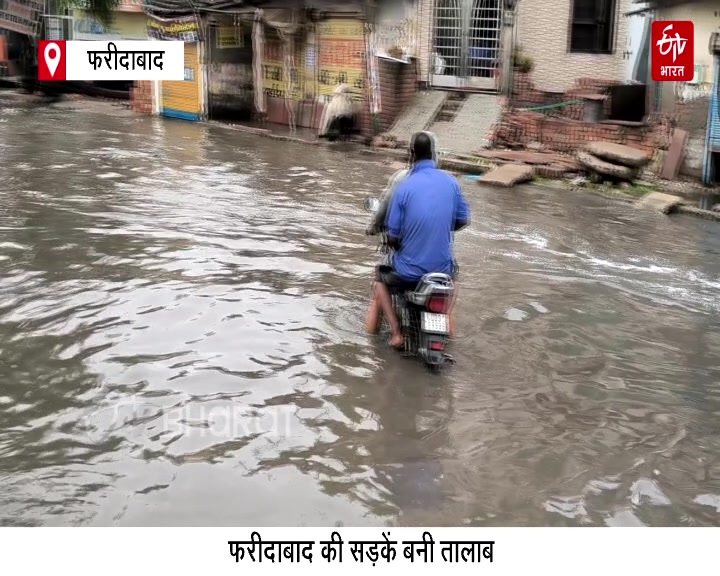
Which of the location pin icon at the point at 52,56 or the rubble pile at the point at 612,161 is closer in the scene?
the rubble pile at the point at 612,161

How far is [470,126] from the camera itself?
17688mm

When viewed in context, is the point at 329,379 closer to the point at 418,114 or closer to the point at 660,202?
the point at 660,202

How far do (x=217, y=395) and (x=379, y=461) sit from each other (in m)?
1.28

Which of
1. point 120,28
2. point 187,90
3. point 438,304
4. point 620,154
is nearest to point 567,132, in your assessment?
point 620,154

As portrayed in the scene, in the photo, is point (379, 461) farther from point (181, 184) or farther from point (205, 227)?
point (181, 184)

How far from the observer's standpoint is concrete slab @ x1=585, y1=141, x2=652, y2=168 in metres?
13.8

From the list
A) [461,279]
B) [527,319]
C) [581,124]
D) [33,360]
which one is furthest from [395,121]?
[33,360]

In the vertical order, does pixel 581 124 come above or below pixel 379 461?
above

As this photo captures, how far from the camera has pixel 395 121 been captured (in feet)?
62.2

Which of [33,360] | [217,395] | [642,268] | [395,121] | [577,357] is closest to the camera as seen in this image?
[217,395]

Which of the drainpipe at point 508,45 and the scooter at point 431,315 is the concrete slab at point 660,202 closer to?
the drainpipe at point 508,45

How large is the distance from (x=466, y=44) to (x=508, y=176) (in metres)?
5.91

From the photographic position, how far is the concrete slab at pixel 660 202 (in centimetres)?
1217

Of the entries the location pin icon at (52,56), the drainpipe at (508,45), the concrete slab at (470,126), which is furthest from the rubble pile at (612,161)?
the location pin icon at (52,56)
